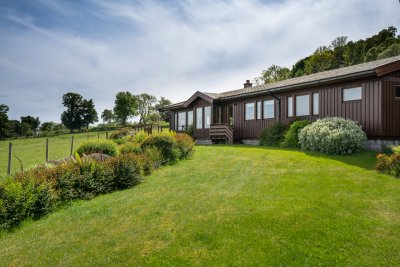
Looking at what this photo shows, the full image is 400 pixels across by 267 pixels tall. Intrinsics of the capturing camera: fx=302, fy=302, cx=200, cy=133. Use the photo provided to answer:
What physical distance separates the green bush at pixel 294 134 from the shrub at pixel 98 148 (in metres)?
8.04

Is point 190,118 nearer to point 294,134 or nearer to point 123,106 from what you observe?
point 294,134

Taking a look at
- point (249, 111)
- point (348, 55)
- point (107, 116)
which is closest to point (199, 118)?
point (249, 111)

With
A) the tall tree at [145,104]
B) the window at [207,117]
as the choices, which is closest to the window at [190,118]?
the window at [207,117]

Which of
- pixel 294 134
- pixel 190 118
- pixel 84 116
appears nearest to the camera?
pixel 294 134

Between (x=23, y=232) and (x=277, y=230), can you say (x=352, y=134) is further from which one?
(x=23, y=232)

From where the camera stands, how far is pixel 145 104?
75.1m

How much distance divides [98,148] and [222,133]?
9.52 metres

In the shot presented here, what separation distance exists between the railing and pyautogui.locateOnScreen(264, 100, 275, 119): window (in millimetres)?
2623

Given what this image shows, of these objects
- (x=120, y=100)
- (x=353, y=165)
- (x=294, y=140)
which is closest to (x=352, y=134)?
(x=353, y=165)

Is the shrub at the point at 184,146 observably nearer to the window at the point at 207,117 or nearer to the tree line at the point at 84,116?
the window at the point at 207,117

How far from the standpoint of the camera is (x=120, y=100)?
5672cm

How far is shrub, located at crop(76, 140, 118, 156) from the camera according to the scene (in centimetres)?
1174

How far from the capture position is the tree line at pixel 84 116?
2265 inches

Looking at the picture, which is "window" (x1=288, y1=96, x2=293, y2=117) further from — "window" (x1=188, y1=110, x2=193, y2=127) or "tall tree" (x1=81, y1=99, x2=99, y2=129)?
"tall tree" (x1=81, y1=99, x2=99, y2=129)
